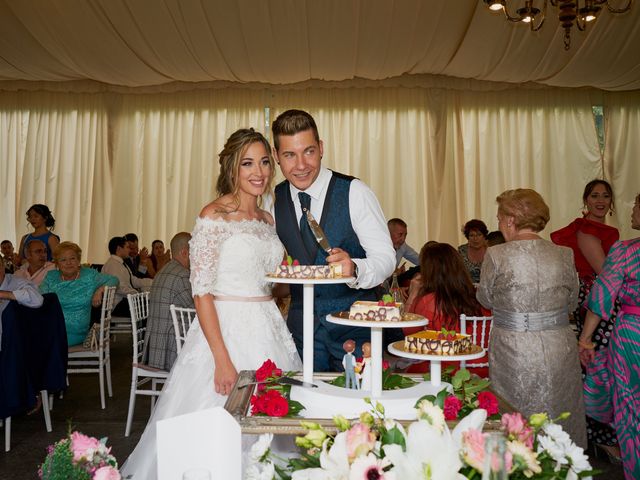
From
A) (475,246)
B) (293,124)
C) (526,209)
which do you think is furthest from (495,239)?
(293,124)

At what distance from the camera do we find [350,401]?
1577mm

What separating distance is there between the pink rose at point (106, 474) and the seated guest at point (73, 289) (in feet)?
15.4

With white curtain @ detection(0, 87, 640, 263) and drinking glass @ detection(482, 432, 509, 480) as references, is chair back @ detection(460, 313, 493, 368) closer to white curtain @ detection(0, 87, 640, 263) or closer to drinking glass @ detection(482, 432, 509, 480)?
drinking glass @ detection(482, 432, 509, 480)

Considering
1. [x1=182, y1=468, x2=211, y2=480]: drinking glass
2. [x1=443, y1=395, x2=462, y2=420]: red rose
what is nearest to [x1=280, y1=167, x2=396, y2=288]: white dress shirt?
[x1=443, y1=395, x2=462, y2=420]: red rose

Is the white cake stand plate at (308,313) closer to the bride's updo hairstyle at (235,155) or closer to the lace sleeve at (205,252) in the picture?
the lace sleeve at (205,252)

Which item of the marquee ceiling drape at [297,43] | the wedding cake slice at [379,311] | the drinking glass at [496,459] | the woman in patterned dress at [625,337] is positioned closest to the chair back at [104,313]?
the marquee ceiling drape at [297,43]

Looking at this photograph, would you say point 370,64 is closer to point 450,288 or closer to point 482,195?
point 482,195

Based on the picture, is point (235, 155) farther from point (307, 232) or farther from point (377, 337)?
point (377, 337)

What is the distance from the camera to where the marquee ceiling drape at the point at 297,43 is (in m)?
6.46

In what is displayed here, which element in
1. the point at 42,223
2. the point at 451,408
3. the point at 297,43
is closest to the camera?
the point at 451,408

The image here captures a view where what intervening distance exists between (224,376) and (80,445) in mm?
1248

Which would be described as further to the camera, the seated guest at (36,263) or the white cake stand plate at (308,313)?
the seated guest at (36,263)

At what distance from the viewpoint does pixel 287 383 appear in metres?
1.74

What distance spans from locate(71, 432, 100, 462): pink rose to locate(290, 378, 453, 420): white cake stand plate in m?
0.64
